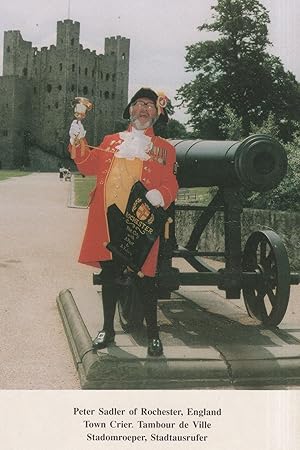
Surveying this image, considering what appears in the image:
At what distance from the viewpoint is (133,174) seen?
4.61 metres

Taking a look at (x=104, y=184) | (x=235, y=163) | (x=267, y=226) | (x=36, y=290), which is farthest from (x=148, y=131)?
(x=267, y=226)

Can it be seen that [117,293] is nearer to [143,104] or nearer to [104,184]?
[104,184]

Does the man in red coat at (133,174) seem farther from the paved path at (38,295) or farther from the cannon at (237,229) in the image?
the paved path at (38,295)

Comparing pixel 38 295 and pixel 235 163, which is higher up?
pixel 235 163

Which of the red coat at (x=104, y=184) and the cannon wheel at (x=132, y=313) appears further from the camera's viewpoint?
the cannon wheel at (x=132, y=313)

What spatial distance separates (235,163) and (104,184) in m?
1.08

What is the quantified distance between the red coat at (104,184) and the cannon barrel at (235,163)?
2.00 ft

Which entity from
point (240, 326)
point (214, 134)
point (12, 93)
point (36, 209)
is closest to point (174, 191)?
point (240, 326)

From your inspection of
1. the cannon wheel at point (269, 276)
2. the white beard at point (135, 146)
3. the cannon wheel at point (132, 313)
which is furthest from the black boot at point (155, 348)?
the white beard at point (135, 146)

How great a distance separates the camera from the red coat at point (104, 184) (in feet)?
15.2

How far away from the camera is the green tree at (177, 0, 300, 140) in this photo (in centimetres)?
1953

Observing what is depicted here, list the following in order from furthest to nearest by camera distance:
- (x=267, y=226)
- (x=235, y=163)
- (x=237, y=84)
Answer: (x=237, y=84) < (x=267, y=226) < (x=235, y=163)

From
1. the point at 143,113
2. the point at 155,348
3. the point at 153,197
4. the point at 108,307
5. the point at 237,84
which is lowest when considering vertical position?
the point at 155,348

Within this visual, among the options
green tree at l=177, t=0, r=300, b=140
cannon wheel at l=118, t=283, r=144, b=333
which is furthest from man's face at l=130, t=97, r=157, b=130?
green tree at l=177, t=0, r=300, b=140
